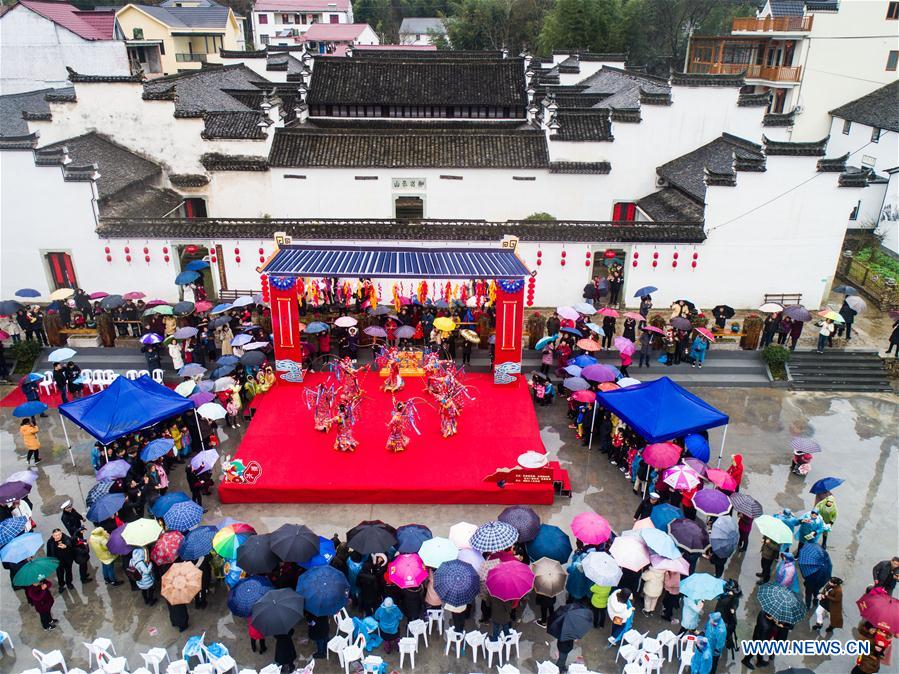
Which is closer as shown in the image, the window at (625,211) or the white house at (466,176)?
the white house at (466,176)

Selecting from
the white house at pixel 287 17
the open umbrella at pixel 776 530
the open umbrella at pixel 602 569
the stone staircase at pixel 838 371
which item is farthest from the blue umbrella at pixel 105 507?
the white house at pixel 287 17

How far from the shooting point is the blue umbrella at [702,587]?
10.4 m

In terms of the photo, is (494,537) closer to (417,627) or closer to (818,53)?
(417,627)

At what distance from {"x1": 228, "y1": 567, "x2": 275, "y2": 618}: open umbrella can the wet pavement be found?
3.77ft

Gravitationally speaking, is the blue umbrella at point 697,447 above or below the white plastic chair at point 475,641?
above

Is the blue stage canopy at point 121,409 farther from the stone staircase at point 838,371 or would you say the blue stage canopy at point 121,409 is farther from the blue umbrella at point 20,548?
the stone staircase at point 838,371

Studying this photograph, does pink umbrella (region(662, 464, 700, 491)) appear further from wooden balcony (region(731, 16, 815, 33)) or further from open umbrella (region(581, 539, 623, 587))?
wooden balcony (region(731, 16, 815, 33))

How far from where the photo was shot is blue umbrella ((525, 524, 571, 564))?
11.4m

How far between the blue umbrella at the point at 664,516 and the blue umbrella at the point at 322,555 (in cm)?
586

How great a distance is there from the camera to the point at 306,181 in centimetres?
2769

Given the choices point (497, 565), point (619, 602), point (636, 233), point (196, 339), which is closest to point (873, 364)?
point (636, 233)

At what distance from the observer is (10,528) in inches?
459

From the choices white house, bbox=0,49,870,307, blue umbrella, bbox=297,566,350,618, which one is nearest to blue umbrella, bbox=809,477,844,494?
blue umbrella, bbox=297,566,350,618

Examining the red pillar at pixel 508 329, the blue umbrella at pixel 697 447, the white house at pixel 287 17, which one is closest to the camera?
the blue umbrella at pixel 697 447
